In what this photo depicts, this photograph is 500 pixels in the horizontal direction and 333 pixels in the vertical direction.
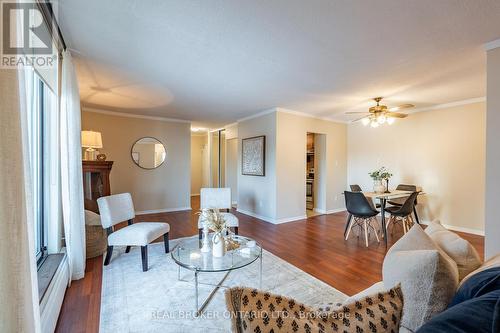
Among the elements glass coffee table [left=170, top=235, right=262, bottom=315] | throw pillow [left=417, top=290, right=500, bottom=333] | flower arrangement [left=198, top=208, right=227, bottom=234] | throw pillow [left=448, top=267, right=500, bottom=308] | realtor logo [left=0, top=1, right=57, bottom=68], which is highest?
realtor logo [left=0, top=1, right=57, bottom=68]

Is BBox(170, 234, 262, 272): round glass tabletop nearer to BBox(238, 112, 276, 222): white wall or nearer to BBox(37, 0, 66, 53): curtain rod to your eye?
BBox(37, 0, 66, 53): curtain rod

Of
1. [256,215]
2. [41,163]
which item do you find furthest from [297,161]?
[41,163]

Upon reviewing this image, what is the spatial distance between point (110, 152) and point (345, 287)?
5236 millimetres

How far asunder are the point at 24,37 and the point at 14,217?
3.66 feet

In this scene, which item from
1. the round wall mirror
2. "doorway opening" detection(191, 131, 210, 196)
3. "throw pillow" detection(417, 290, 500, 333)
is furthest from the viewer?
"doorway opening" detection(191, 131, 210, 196)

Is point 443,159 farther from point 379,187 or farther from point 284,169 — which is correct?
point 284,169

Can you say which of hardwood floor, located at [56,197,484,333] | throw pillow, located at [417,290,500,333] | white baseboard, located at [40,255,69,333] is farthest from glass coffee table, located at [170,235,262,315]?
throw pillow, located at [417,290,500,333]

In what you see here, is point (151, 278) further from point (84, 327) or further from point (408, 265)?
point (408, 265)

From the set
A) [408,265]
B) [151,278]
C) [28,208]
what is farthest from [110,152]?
[408,265]

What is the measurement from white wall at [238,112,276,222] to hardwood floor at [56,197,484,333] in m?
0.33

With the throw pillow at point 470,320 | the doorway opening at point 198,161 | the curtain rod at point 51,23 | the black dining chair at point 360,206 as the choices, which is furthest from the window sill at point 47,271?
the doorway opening at point 198,161

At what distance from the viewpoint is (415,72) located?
2.89 meters

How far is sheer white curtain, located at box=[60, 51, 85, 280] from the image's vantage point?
2299 millimetres

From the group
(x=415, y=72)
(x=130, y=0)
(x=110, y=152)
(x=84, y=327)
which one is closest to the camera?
(x=130, y=0)
